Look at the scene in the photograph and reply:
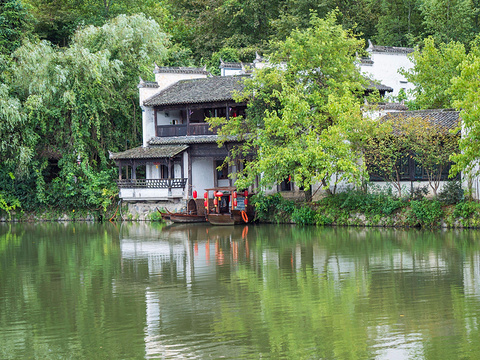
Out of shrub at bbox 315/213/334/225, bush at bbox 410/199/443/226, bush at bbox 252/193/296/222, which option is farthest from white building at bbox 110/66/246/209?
bush at bbox 410/199/443/226

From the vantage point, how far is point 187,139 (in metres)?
36.5

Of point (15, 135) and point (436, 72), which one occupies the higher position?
point (436, 72)

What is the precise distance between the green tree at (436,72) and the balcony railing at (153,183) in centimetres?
1290

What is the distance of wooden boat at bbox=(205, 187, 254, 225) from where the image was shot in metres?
32.0

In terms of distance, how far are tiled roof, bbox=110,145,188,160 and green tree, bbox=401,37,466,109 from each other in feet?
41.2

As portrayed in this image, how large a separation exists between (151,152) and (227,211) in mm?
5991

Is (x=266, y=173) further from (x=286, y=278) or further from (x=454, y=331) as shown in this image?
(x=454, y=331)

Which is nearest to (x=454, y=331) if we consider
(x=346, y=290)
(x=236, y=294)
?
(x=346, y=290)

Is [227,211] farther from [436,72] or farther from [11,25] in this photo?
[11,25]

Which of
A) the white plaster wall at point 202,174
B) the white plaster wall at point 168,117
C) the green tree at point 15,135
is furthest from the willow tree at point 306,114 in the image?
the green tree at point 15,135

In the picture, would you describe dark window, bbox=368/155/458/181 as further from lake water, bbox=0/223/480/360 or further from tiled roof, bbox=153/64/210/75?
tiled roof, bbox=153/64/210/75

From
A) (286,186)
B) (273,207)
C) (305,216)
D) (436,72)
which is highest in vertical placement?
(436,72)

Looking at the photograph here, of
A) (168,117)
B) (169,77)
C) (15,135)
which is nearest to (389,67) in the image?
(169,77)

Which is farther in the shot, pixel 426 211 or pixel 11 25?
pixel 11 25
